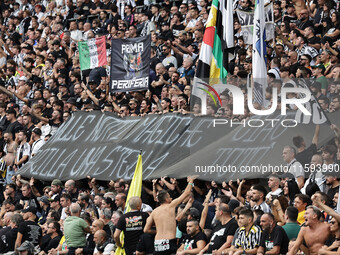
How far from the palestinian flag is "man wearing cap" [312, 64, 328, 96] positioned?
1.69 meters

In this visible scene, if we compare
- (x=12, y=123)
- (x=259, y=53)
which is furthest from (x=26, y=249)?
(x=12, y=123)

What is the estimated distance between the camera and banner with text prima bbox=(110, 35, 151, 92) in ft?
65.0

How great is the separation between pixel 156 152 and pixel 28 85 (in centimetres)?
816

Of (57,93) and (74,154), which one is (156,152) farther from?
(57,93)

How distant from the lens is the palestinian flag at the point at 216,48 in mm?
16891

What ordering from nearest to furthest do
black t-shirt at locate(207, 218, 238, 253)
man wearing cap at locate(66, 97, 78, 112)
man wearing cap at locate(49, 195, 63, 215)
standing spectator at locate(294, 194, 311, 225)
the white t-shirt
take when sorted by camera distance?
standing spectator at locate(294, 194, 311, 225) → black t-shirt at locate(207, 218, 238, 253) → man wearing cap at locate(49, 195, 63, 215) → the white t-shirt → man wearing cap at locate(66, 97, 78, 112)

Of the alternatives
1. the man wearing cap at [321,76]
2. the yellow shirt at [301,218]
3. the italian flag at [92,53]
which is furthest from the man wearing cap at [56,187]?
the yellow shirt at [301,218]

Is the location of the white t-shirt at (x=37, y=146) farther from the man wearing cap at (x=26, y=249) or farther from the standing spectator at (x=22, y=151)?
the man wearing cap at (x=26, y=249)

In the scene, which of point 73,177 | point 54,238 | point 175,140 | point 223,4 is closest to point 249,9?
point 223,4

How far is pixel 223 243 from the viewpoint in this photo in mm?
13031

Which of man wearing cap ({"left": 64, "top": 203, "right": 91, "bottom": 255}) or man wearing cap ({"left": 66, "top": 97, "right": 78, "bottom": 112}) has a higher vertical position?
man wearing cap ({"left": 64, "top": 203, "right": 91, "bottom": 255})

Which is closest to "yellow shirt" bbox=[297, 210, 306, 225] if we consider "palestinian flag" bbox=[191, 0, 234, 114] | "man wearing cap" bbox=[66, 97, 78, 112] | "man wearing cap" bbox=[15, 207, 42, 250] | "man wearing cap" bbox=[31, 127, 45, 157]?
"palestinian flag" bbox=[191, 0, 234, 114]

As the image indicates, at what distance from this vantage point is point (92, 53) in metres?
21.9

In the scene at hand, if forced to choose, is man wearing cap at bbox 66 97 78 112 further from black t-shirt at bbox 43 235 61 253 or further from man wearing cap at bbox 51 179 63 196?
black t-shirt at bbox 43 235 61 253
